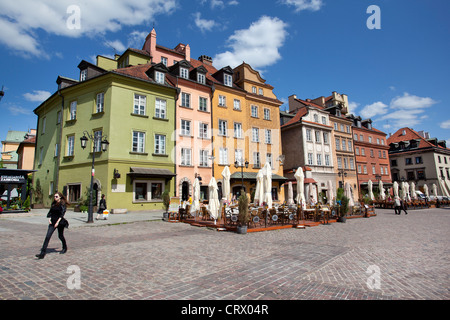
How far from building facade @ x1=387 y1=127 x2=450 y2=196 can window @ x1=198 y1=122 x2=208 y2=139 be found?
44670 millimetres

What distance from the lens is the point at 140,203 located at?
73.7 feet

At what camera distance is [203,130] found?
27391mm

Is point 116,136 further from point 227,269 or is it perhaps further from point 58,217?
point 227,269

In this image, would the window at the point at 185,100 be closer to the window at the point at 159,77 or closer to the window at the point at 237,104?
the window at the point at 159,77

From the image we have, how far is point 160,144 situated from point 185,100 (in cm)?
582

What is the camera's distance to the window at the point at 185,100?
26.6m

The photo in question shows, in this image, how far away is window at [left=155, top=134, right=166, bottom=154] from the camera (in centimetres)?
2429

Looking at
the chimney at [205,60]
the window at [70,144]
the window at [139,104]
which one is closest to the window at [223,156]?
the window at [139,104]

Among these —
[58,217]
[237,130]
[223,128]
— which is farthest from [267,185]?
[237,130]
